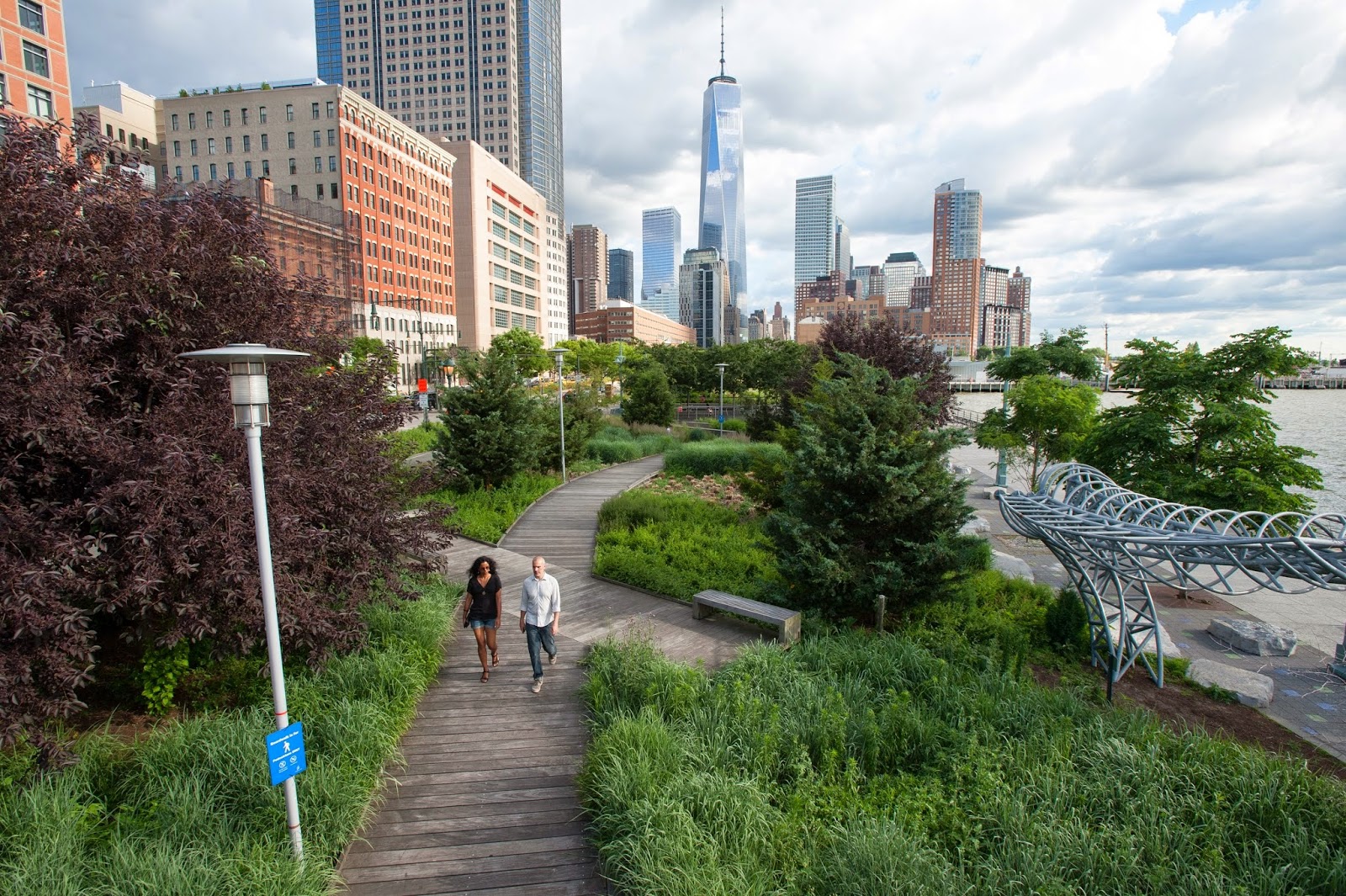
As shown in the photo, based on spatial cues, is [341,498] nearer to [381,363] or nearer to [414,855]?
[381,363]

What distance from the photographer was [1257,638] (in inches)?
452

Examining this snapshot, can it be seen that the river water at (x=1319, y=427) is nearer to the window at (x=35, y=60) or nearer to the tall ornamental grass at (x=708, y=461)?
the tall ornamental grass at (x=708, y=461)

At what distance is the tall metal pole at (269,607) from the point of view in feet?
16.4

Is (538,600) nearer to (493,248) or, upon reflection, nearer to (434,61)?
(493,248)

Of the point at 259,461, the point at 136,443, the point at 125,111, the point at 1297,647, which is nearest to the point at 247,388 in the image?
the point at 259,461

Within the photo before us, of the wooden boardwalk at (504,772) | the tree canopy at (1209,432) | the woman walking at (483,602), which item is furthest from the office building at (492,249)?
the woman walking at (483,602)

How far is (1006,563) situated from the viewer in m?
15.8

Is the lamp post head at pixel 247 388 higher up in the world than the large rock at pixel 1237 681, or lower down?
higher up

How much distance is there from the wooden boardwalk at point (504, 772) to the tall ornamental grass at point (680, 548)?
2.89 feet

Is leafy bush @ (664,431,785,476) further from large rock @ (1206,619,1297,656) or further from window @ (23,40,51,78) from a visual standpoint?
window @ (23,40,51,78)

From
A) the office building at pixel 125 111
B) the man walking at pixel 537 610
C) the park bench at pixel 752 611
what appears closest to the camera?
the man walking at pixel 537 610

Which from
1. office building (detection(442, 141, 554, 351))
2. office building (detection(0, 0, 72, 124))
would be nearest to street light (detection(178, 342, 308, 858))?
office building (detection(0, 0, 72, 124))

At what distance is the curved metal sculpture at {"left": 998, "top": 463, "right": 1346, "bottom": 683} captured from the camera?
6.69m

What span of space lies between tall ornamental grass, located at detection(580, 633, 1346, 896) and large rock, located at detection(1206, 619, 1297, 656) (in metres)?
5.98
